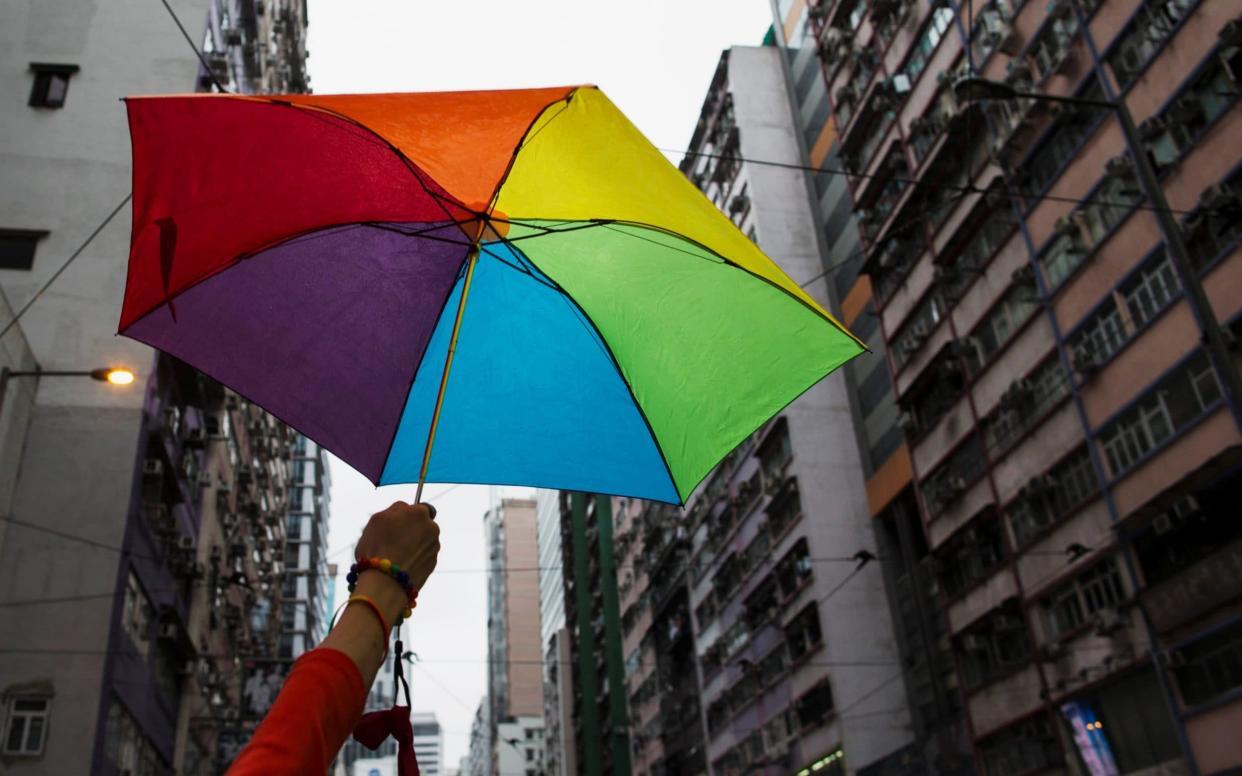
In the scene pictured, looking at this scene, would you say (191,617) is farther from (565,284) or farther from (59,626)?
(565,284)

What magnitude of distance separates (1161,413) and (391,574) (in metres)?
24.1

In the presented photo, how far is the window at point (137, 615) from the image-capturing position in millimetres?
26312

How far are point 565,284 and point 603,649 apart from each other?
247 ft

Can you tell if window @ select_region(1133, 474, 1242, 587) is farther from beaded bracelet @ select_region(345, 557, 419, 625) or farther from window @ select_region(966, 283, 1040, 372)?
beaded bracelet @ select_region(345, 557, 419, 625)

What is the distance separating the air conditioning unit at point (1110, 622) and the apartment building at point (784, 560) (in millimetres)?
11142

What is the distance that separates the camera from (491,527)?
15088 cm

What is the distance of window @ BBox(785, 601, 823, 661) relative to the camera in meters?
39.9

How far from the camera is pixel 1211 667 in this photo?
69.2ft

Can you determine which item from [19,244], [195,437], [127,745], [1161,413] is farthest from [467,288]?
[195,437]

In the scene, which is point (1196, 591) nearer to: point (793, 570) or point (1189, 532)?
point (1189, 532)

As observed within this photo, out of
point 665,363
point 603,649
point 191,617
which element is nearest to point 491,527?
point 603,649

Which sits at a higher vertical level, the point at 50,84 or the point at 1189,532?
the point at 50,84

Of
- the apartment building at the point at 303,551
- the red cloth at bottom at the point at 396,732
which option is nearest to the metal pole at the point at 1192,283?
the red cloth at bottom at the point at 396,732

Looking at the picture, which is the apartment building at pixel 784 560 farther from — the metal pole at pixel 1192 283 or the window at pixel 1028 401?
the metal pole at pixel 1192 283
